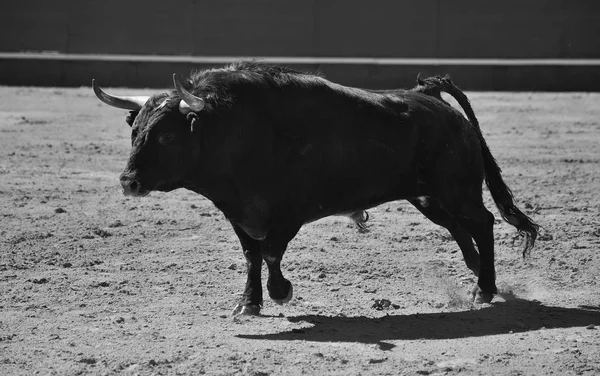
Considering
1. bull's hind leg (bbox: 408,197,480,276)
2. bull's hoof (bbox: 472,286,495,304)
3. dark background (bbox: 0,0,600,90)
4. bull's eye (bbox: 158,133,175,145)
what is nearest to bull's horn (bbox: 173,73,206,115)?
bull's eye (bbox: 158,133,175,145)

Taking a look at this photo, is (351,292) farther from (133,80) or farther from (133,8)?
(133,8)

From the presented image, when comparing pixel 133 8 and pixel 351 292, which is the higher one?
pixel 133 8

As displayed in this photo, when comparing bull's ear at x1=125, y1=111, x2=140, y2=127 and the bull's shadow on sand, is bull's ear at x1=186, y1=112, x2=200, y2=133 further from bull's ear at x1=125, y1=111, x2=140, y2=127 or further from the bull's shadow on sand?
the bull's shadow on sand

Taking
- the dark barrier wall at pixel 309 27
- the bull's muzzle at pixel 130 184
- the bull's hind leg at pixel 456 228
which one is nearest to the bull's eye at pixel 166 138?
the bull's muzzle at pixel 130 184

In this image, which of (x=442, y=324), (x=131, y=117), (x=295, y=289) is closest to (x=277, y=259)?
(x=295, y=289)

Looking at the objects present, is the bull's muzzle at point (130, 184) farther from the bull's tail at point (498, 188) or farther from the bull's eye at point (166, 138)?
the bull's tail at point (498, 188)

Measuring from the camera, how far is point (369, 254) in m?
8.50

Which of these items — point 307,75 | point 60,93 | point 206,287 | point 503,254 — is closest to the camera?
point 307,75

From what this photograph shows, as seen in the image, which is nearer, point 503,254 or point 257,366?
point 257,366

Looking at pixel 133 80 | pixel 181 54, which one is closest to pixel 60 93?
pixel 133 80

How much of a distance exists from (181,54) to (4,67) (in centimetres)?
355

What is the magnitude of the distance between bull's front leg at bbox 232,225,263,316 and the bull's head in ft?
2.09

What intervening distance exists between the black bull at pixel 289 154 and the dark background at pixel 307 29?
14.2 meters

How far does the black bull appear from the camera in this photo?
6.48m
